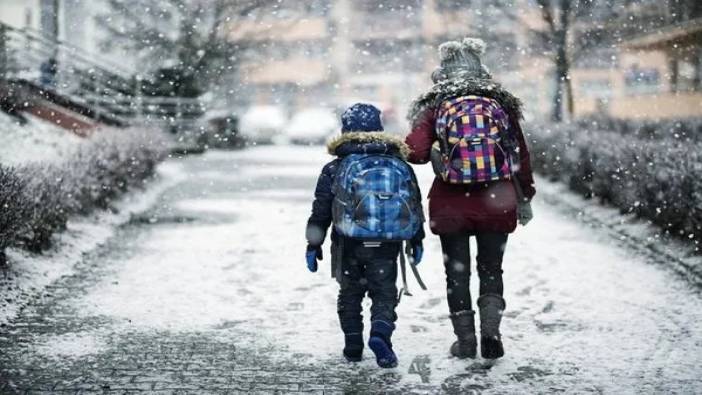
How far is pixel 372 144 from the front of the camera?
195 inches

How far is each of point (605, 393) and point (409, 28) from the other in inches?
2566

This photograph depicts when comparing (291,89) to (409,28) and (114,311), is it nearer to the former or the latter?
(409,28)

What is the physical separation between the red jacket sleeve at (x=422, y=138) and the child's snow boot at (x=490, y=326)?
34.4 inches

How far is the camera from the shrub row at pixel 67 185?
7.11m

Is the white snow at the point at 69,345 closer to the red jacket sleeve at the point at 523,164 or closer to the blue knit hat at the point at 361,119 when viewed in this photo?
the blue knit hat at the point at 361,119

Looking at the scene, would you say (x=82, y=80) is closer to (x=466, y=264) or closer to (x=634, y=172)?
(x=634, y=172)

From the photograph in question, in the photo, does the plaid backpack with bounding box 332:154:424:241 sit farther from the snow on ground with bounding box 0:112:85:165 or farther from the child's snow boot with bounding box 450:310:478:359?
the snow on ground with bounding box 0:112:85:165

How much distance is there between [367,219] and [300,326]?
1.53 m

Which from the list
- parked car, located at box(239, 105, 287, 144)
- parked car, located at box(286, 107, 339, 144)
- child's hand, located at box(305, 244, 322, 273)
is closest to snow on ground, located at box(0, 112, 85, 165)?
child's hand, located at box(305, 244, 322, 273)

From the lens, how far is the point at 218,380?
4832 millimetres

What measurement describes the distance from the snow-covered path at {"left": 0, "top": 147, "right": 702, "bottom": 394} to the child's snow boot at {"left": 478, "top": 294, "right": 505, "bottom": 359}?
0.10 meters

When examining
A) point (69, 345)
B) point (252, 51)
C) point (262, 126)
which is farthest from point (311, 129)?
point (69, 345)

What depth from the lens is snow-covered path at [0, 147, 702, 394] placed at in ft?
15.9

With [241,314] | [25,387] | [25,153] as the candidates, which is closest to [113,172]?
[25,153]
